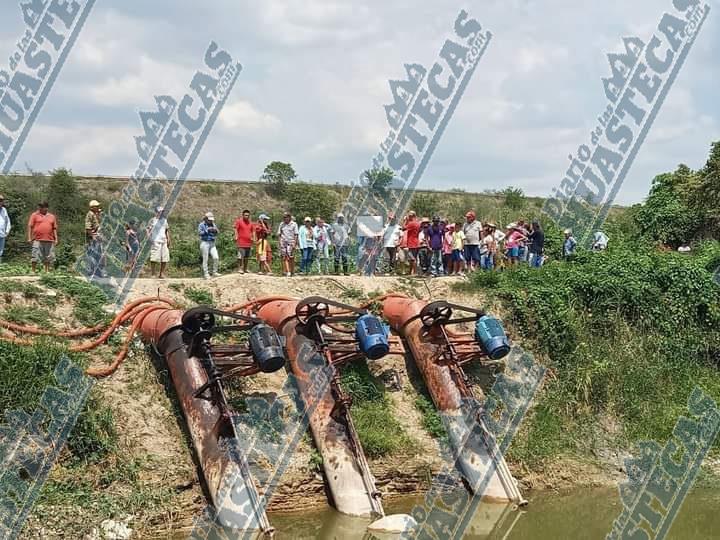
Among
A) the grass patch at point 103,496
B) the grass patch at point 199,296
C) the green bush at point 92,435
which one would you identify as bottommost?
the grass patch at point 103,496

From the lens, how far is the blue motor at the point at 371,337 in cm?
1243

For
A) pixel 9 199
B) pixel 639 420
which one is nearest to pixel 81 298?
pixel 639 420

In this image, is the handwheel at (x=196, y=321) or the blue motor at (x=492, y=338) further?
the blue motor at (x=492, y=338)

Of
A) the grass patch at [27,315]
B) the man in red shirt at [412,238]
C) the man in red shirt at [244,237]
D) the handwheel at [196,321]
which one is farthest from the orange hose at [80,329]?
the man in red shirt at [412,238]

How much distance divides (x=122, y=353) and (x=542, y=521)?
663 centimetres

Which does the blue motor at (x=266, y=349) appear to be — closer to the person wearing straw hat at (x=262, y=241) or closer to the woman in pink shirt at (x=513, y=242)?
the person wearing straw hat at (x=262, y=241)

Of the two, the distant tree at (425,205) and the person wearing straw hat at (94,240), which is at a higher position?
the distant tree at (425,205)

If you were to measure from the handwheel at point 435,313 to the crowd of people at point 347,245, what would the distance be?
159 inches

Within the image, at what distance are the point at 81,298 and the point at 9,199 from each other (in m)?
17.0

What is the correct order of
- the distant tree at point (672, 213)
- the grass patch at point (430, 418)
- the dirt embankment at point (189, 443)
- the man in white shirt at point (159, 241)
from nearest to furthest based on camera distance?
the dirt embankment at point (189, 443) → the grass patch at point (430, 418) → the man in white shirt at point (159, 241) → the distant tree at point (672, 213)

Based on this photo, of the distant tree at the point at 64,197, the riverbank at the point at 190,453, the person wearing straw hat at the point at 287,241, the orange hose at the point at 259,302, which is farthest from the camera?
the distant tree at the point at 64,197

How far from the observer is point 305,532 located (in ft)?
35.3

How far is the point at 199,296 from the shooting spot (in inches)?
580

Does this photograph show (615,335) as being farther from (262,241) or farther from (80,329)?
(80,329)
